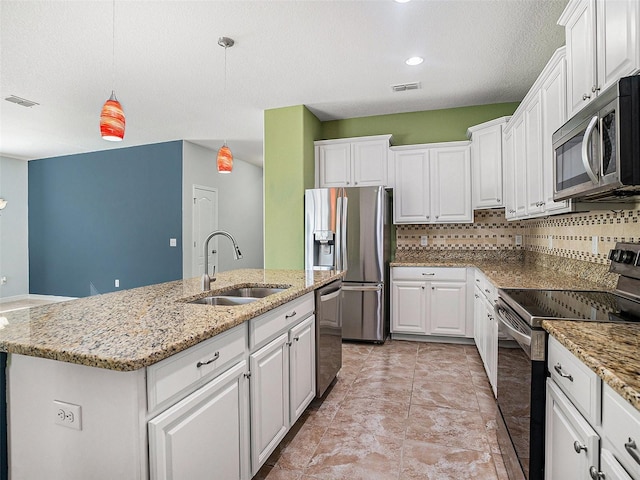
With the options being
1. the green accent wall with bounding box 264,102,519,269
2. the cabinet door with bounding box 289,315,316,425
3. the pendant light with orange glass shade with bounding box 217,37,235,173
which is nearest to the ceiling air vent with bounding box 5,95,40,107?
the pendant light with orange glass shade with bounding box 217,37,235,173

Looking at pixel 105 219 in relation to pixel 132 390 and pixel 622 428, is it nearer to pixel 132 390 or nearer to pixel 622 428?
pixel 132 390

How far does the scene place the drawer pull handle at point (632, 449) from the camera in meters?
0.78

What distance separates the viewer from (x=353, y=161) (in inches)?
176

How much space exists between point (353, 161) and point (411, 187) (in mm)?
753

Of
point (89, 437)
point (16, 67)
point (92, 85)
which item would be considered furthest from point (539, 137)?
point (16, 67)

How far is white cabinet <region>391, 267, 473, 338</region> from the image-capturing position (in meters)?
3.93

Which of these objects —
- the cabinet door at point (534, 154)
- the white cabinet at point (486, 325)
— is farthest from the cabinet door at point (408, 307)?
the cabinet door at point (534, 154)

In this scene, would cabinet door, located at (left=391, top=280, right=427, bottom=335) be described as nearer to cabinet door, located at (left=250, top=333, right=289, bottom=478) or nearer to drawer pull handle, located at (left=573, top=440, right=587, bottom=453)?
cabinet door, located at (left=250, top=333, right=289, bottom=478)

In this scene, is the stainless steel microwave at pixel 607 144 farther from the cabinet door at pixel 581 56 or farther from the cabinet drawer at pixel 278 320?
the cabinet drawer at pixel 278 320

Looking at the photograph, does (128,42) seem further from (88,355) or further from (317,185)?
(88,355)

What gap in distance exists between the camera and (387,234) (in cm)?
418

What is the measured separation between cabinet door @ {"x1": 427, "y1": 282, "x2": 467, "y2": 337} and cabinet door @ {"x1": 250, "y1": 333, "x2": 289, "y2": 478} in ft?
7.91

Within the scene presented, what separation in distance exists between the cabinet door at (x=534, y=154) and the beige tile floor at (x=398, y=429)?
145cm

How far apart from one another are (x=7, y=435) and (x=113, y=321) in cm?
46
